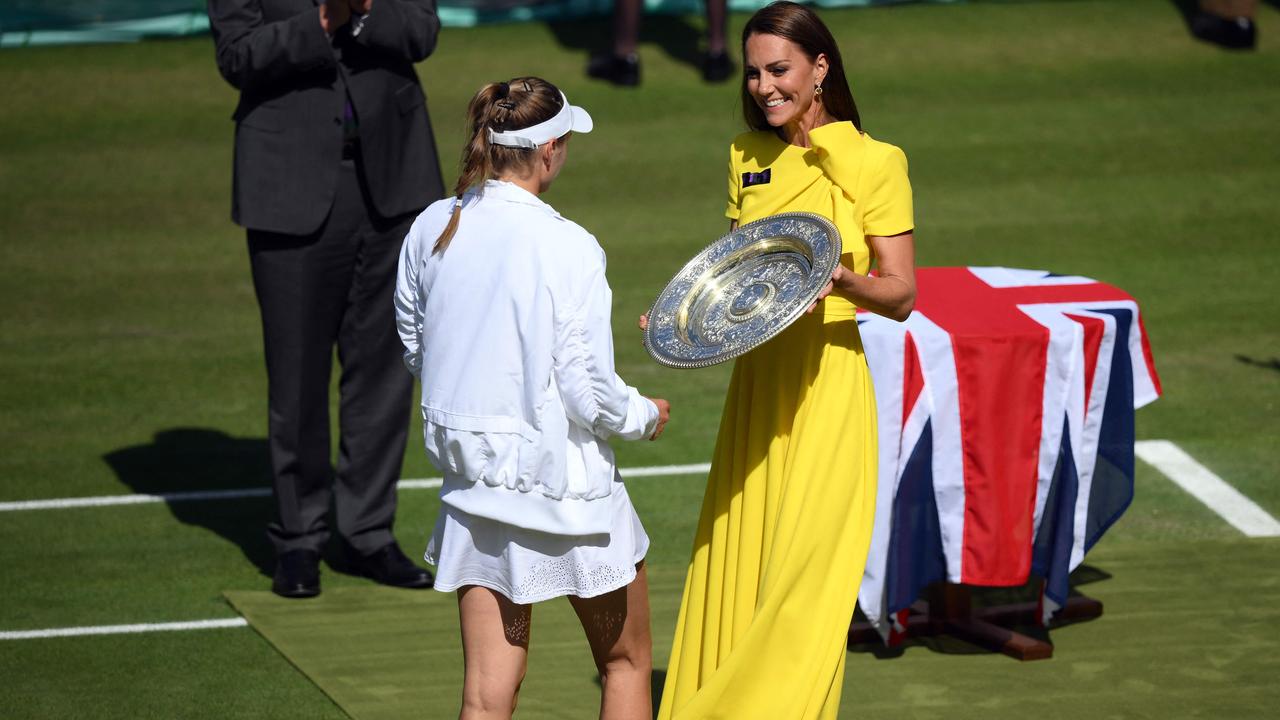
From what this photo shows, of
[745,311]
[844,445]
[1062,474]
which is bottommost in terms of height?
[1062,474]

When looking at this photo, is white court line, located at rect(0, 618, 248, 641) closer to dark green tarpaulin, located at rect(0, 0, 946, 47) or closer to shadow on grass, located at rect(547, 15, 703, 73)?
shadow on grass, located at rect(547, 15, 703, 73)

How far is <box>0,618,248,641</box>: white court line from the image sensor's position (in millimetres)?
6092

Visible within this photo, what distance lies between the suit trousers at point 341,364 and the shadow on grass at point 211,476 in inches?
17.2

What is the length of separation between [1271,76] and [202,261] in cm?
854

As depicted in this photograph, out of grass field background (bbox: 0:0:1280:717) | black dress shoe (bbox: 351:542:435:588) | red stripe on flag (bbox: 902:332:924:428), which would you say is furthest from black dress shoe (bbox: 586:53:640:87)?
red stripe on flag (bbox: 902:332:924:428)

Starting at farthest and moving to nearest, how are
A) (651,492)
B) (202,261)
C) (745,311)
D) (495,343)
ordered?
(202,261), (651,492), (745,311), (495,343)

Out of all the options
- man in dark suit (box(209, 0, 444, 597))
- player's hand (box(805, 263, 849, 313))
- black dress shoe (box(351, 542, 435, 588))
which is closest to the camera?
player's hand (box(805, 263, 849, 313))

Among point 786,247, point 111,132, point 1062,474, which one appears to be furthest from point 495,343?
point 111,132

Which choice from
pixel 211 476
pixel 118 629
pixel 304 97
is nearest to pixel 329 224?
pixel 304 97

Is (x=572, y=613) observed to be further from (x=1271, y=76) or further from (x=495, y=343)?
(x=1271, y=76)

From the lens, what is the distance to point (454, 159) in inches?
Answer: 482

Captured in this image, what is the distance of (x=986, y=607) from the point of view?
625cm

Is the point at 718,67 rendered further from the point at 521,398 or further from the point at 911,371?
the point at 521,398

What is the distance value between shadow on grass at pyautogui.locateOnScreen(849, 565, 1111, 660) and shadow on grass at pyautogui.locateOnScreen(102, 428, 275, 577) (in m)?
2.54
